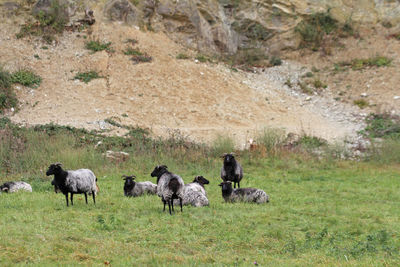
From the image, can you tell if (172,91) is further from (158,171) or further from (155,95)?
(158,171)

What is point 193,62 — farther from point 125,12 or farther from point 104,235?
point 104,235

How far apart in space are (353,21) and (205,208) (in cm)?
3845

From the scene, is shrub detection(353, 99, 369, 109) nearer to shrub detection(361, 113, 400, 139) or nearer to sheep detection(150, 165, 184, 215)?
shrub detection(361, 113, 400, 139)

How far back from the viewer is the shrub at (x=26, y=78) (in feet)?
105

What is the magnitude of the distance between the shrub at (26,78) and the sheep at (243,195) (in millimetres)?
22258

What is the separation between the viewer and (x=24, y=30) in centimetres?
3647

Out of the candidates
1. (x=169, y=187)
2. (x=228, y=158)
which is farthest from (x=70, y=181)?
(x=228, y=158)

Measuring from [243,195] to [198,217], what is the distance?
279 cm

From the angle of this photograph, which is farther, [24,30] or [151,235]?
[24,30]

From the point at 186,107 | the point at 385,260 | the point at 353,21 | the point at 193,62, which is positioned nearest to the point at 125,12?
the point at 193,62

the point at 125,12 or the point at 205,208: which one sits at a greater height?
the point at 125,12

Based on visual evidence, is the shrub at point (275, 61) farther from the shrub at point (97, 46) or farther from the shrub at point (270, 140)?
the shrub at point (270, 140)

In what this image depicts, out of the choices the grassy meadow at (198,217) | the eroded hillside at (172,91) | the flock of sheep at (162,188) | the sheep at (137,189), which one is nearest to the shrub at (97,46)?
the eroded hillside at (172,91)

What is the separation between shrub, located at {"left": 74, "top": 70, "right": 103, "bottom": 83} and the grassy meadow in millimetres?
11433
